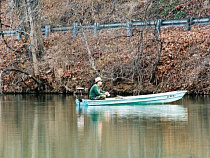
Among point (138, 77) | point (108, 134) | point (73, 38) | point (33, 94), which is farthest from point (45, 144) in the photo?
point (73, 38)

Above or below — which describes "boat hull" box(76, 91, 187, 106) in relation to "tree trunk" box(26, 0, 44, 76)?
below

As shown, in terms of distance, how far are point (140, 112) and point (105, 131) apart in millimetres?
6284

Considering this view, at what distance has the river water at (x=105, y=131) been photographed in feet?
42.8

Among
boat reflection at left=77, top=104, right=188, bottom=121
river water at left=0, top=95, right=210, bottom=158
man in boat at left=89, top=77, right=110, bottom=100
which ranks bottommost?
boat reflection at left=77, top=104, right=188, bottom=121

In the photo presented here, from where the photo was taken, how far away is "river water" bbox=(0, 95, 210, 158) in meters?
13.0

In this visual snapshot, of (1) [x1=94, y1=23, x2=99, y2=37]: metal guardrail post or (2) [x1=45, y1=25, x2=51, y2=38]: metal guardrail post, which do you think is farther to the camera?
(2) [x1=45, y1=25, x2=51, y2=38]: metal guardrail post

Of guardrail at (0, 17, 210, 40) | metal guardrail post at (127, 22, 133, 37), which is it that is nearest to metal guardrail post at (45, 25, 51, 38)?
guardrail at (0, 17, 210, 40)

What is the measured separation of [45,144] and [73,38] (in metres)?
22.3

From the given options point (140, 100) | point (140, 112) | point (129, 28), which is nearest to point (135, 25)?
point (129, 28)

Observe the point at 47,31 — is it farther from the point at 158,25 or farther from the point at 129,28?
the point at 158,25

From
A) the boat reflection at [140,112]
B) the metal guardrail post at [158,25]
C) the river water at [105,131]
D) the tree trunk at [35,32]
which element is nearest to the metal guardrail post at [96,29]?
the tree trunk at [35,32]

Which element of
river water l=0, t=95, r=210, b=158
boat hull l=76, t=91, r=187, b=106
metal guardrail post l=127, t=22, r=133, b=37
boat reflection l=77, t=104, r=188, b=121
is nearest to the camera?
river water l=0, t=95, r=210, b=158

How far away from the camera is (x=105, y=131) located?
657 inches

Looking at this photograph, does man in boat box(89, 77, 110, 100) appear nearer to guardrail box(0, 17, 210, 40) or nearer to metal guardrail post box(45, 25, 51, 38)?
guardrail box(0, 17, 210, 40)
